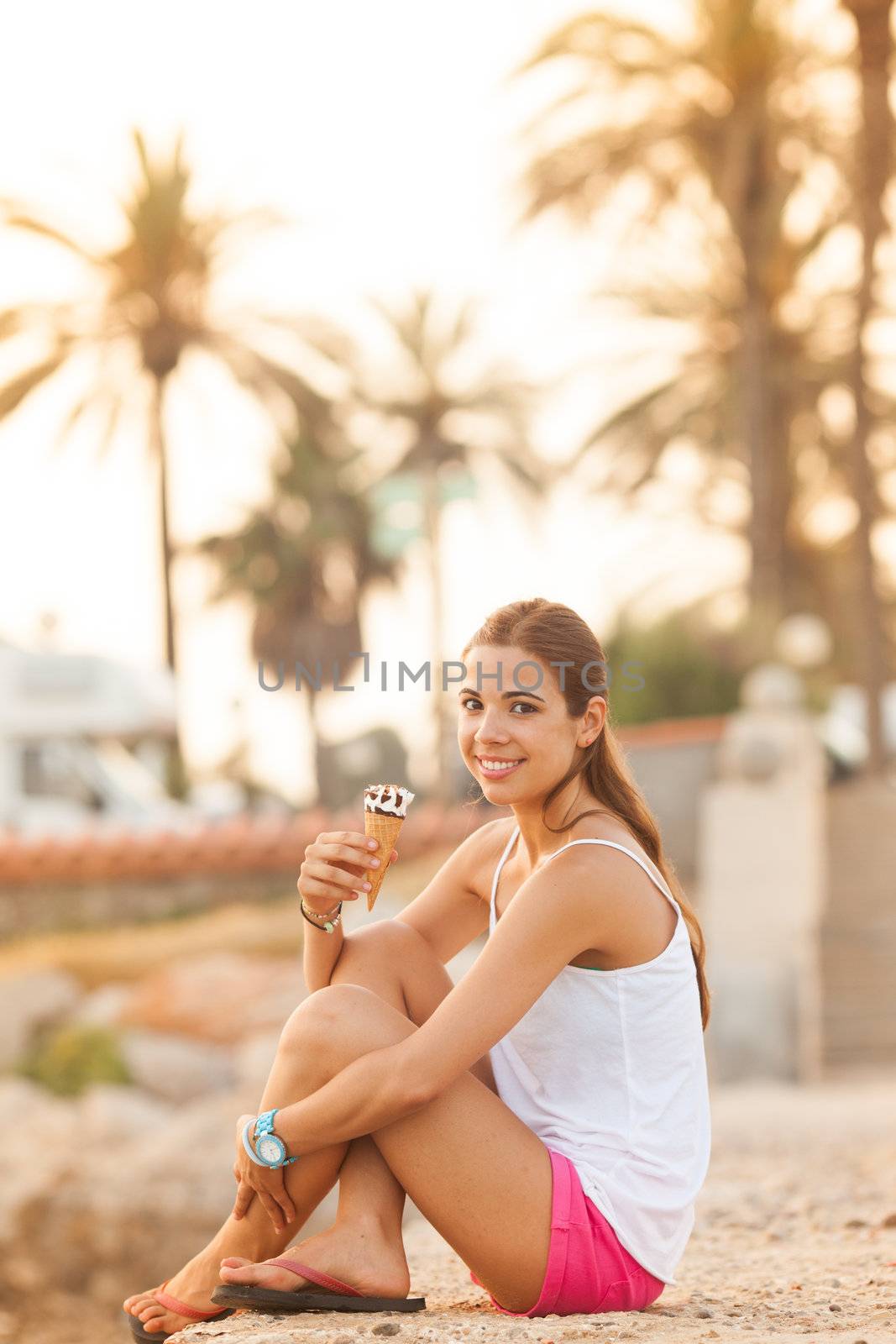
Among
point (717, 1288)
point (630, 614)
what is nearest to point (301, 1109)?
point (717, 1288)

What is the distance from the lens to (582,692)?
3.08 metres

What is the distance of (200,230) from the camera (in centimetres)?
2300

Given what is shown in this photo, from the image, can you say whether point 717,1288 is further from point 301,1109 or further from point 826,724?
point 826,724

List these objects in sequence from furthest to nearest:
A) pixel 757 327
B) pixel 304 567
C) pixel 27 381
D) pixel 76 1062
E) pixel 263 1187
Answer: pixel 304 567
pixel 27 381
pixel 757 327
pixel 76 1062
pixel 263 1187

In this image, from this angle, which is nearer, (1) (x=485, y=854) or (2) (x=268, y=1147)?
(2) (x=268, y=1147)

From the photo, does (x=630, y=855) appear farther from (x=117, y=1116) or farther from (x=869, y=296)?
(x=869, y=296)

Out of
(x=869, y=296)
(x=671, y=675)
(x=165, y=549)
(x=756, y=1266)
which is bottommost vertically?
(x=756, y=1266)

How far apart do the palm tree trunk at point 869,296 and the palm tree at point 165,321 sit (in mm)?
7749

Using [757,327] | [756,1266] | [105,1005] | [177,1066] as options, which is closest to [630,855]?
[756,1266]

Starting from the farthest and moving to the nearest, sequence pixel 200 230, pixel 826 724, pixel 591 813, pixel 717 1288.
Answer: pixel 200 230 < pixel 826 724 < pixel 717 1288 < pixel 591 813

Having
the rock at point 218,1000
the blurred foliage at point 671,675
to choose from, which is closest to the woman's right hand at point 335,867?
the rock at point 218,1000

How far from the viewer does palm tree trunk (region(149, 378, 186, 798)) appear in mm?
22109

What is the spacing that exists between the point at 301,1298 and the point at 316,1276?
4cm

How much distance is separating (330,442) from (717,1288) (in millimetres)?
21640
